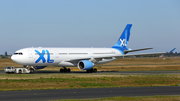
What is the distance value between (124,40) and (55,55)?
20868 mm

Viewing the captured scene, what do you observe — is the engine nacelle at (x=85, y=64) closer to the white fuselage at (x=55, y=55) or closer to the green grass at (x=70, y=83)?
the white fuselage at (x=55, y=55)

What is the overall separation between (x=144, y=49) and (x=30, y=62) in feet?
82.4

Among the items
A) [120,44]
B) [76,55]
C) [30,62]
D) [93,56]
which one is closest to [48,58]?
[30,62]

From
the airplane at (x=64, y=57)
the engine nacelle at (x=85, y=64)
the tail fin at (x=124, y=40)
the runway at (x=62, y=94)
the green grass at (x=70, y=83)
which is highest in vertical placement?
the tail fin at (x=124, y=40)

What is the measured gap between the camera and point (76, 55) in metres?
57.0

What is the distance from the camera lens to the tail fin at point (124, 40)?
66.8 m

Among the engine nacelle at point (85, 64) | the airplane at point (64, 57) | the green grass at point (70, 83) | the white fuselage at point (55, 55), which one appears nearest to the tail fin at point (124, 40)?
the airplane at point (64, 57)

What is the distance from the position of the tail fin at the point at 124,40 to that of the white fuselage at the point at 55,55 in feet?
15.7

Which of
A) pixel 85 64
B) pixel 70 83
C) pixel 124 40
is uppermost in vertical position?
pixel 124 40

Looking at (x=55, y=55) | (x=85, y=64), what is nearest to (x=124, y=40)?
(x=85, y=64)

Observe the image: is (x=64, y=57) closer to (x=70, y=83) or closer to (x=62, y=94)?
(x=70, y=83)

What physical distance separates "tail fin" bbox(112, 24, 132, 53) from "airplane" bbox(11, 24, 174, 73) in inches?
34.9

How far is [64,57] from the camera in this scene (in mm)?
54594

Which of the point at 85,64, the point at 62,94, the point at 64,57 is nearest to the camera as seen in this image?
the point at 62,94
